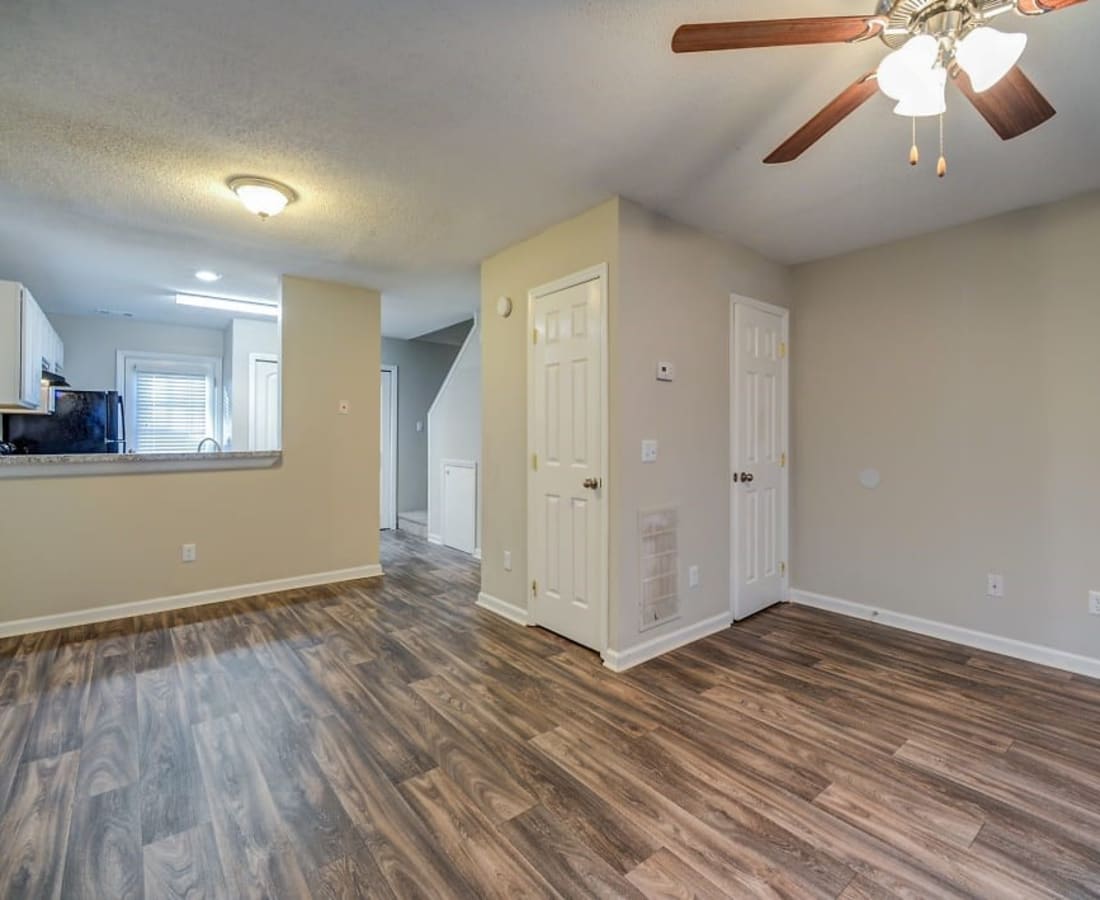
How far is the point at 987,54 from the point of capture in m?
1.29

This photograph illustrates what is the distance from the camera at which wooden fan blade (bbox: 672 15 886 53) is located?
4.17ft

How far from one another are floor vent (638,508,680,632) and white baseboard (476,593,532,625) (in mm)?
844

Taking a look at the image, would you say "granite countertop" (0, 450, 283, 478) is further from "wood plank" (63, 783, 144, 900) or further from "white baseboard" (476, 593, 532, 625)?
"wood plank" (63, 783, 144, 900)

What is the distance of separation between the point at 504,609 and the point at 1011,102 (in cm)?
334

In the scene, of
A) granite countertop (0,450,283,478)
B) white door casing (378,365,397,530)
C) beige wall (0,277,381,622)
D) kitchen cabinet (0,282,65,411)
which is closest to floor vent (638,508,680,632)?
beige wall (0,277,381,622)

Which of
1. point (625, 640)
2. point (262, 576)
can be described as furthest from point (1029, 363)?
point (262, 576)

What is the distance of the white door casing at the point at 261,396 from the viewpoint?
5.51 metres

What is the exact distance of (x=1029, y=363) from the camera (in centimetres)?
284

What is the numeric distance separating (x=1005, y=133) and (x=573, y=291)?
1873 mm

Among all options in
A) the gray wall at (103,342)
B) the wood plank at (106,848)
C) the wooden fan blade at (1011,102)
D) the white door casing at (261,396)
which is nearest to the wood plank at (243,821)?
the wood plank at (106,848)

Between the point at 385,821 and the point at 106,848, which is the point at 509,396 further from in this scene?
the point at 106,848

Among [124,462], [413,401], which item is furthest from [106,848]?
[413,401]

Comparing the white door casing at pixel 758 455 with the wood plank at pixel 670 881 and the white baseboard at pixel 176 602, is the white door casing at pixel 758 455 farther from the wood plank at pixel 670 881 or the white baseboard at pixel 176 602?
the white baseboard at pixel 176 602

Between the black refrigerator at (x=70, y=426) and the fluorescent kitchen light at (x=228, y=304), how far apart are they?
1.05 metres
